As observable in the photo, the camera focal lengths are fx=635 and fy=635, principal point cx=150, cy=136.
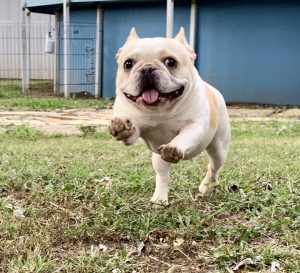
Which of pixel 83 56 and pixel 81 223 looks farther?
pixel 83 56

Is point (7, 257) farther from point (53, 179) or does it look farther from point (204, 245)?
point (53, 179)

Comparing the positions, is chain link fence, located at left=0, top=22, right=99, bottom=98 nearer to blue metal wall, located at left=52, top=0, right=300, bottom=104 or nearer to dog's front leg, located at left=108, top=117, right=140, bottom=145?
blue metal wall, located at left=52, top=0, right=300, bottom=104

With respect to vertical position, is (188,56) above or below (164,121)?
above

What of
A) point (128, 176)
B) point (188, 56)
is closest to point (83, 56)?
point (128, 176)

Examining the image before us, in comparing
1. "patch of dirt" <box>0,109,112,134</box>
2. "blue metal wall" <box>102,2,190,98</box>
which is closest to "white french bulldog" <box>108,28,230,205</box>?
"patch of dirt" <box>0,109,112,134</box>

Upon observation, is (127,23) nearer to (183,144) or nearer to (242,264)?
(183,144)

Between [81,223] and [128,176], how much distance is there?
4.90 ft

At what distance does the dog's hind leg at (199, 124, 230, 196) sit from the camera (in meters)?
4.25

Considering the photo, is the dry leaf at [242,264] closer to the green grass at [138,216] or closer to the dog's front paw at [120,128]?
the green grass at [138,216]

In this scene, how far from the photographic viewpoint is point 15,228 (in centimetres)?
343

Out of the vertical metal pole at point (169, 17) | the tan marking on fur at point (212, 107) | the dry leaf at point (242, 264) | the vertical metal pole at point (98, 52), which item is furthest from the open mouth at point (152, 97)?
the vertical metal pole at point (98, 52)

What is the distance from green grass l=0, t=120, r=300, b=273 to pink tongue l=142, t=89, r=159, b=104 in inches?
27.9

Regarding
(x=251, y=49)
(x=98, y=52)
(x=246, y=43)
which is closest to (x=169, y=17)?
(x=246, y=43)

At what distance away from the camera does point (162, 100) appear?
3.46m
